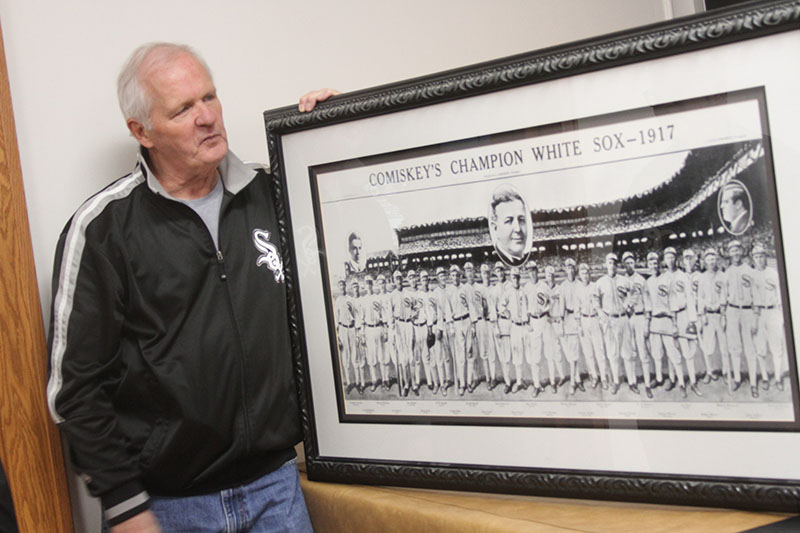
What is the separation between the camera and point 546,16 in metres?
2.43

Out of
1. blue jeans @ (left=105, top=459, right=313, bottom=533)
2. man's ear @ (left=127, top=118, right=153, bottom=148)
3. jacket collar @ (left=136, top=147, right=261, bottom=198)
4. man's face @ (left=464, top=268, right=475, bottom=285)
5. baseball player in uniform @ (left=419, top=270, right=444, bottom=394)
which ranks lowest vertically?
blue jeans @ (left=105, top=459, right=313, bottom=533)

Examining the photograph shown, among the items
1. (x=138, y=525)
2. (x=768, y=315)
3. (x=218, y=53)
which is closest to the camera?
(x=768, y=315)

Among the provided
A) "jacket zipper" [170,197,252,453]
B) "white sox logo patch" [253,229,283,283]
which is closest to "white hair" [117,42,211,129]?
"jacket zipper" [170,197,252,453]

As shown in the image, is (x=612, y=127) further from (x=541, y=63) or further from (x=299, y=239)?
(x=299, y=239)

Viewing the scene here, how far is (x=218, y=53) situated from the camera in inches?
73.0

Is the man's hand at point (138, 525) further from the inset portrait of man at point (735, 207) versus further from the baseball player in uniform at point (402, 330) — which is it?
the inset portrait of man at point (735, 207)

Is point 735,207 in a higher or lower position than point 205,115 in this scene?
lower

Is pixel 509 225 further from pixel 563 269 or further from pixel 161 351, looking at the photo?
pixel 161 351

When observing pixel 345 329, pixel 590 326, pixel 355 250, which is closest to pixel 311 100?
pixel 355 250

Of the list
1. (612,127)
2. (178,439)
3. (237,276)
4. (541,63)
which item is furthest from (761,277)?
(178,439)

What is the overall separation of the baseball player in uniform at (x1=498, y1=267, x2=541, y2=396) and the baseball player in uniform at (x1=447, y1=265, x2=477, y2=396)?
6cm

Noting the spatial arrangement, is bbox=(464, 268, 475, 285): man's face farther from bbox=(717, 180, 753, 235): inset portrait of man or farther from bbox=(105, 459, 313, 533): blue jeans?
bbox=(105, 459, 313, 533): blue jeans

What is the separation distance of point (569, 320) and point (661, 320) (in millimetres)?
145

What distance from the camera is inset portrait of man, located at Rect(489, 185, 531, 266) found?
1280 millimetres
